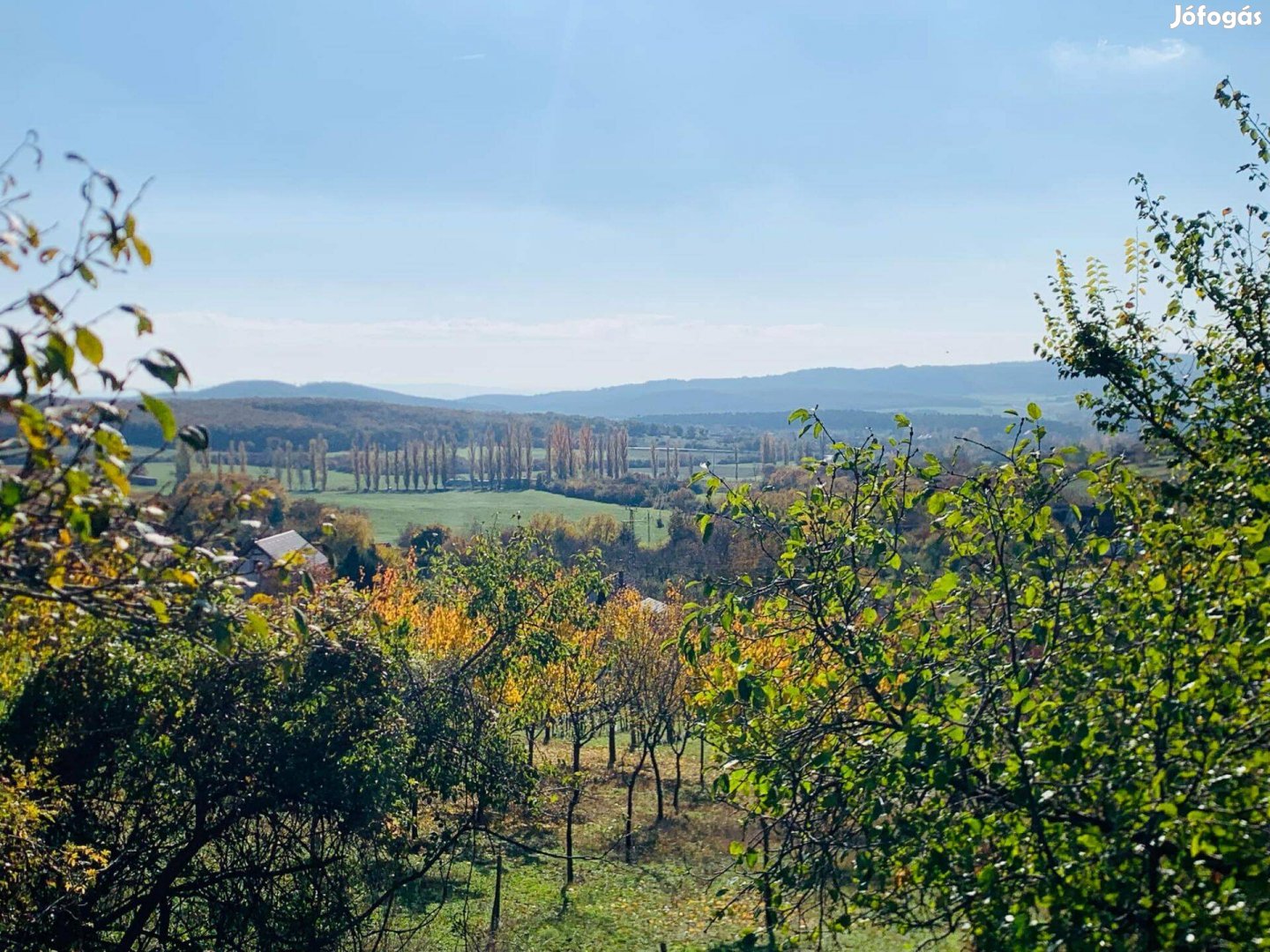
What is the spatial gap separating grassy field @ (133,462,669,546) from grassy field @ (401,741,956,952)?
4715 centimetres

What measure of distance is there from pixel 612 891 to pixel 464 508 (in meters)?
89.9

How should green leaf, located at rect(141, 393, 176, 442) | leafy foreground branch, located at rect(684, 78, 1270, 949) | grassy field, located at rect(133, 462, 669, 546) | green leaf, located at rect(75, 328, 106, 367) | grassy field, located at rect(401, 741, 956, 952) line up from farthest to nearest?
grassy field, located at rect(133, 462, 669, 546), grassy field, located at rect(401, 741, 956, 952), leafy foreground branch, located at rect(684, 78, 1270, 949), green leaf, located at rect(141, 393, 176, 442), green leaf, located at rect(75, 328, 106, 367)

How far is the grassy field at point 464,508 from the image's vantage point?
278 ft

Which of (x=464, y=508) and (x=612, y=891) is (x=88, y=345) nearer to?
(x=612, y=891)

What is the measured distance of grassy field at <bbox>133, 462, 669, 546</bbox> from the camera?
8481 centimetres

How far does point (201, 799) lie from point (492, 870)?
1372 centimetres

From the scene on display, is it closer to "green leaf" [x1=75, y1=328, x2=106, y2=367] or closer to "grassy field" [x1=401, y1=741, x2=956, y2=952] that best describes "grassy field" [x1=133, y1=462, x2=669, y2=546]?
"grassy field" [x1=401, y1=741, x2=956, y2=952]

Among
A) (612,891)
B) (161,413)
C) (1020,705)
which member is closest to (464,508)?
(612,891)

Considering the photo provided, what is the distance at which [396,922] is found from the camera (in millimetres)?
10633

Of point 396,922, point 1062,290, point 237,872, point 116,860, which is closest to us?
point 116,860

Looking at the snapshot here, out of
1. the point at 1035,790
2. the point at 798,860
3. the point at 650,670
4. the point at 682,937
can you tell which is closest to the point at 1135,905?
the point at 1035,790

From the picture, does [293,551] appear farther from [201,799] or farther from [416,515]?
[416,515]

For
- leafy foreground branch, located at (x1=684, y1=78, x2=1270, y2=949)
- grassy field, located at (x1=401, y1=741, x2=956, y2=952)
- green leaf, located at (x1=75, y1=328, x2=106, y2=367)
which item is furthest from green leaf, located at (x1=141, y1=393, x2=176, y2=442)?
grassy field, located at (x1=401, y1=741, x2=956, y2=952)

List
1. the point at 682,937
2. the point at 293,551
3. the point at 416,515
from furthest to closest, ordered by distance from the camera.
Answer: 1. the point at 416,515
2. the point at 682,937
3. the point at 293,551
